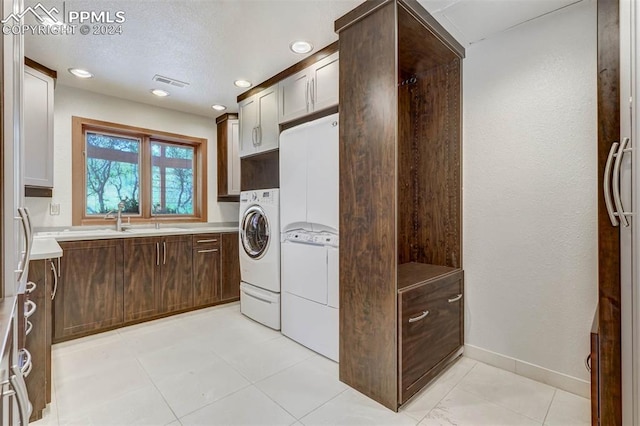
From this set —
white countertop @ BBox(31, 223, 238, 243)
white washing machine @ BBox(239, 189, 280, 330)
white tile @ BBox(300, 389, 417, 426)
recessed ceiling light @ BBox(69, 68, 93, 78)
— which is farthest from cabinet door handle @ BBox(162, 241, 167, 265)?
white tile @ BBox(300, 389, 417, 426)

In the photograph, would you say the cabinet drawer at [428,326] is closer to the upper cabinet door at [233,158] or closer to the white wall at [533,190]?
the white wall at [533,190]

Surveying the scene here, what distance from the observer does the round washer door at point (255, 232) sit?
291 centimetres

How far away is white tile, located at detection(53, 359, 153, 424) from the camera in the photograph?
5.60ft

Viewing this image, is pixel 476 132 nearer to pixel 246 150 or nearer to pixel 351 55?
pixel 351 55

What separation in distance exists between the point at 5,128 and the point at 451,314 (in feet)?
8.07

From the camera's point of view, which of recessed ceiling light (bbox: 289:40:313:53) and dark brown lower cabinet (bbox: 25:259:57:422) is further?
recessed ceiling light (bbox: 289:40:313:53)

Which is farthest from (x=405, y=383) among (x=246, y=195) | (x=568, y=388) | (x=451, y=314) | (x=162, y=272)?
(x=162, y=272)

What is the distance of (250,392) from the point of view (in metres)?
1.84

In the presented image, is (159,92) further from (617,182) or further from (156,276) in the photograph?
(617,182)

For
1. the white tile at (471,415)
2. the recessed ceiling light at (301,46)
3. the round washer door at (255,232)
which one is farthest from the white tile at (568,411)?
the recessed ceiling light at (301,46)

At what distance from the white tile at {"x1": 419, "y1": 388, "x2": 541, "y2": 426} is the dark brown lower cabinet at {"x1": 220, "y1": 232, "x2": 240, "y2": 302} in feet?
8.60

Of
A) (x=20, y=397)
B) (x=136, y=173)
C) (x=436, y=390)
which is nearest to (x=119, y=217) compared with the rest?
(x=136, y=173)

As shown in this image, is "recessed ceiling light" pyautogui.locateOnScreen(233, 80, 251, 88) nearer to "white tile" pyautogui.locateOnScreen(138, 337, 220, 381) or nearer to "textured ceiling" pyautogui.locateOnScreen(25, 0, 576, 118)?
"textured ceiling" pyautogui.locateOnScreen(25, 0, 576, 118)

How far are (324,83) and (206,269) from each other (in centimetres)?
241
